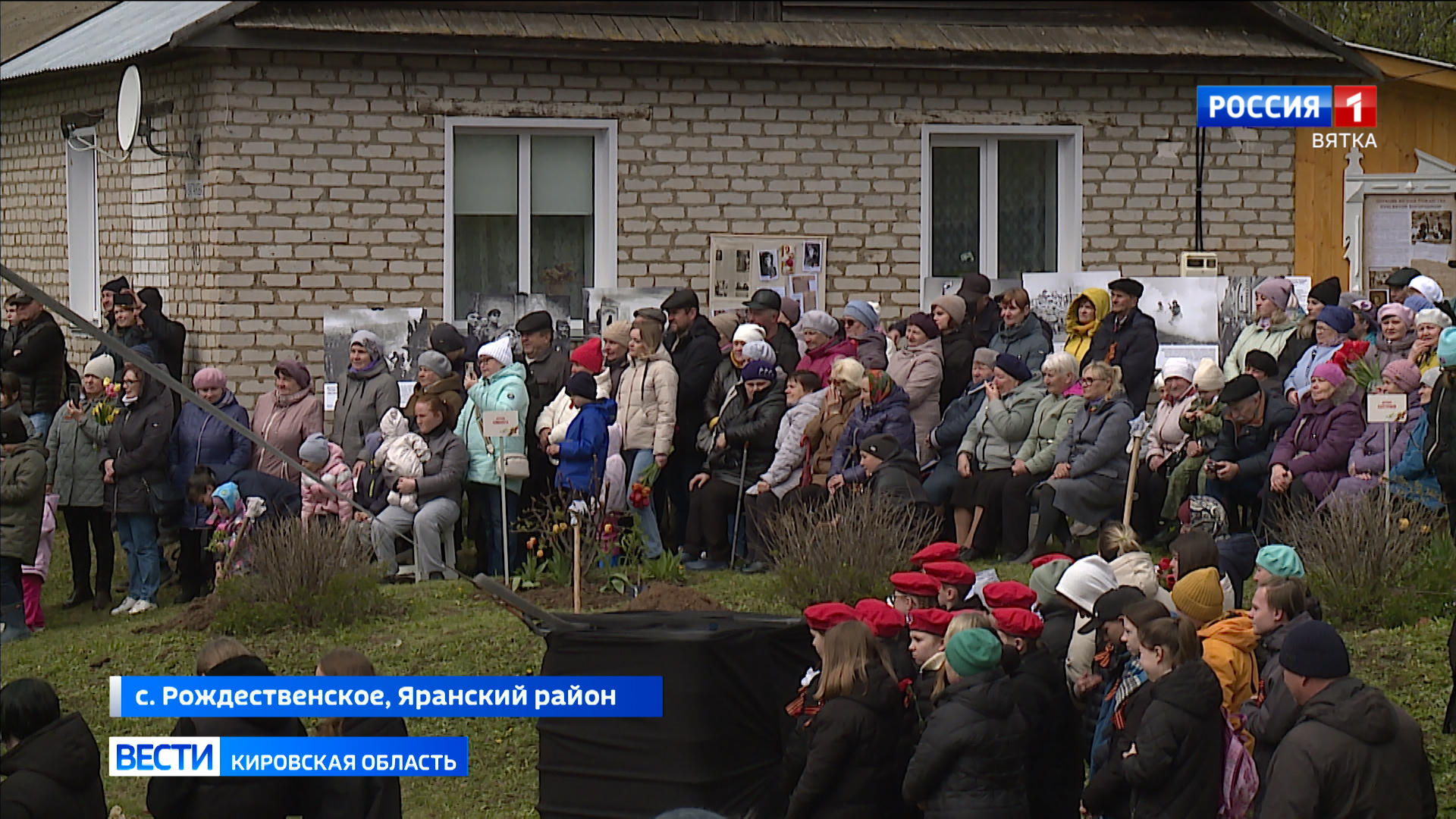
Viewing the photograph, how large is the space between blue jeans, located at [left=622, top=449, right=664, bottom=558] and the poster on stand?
267 cm

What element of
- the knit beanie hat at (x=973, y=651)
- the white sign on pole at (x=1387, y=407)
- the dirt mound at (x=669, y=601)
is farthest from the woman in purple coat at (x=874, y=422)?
the knit beanie hat at (x=973, y=651)

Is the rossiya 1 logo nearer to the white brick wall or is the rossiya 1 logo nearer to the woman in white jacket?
the white brick wall

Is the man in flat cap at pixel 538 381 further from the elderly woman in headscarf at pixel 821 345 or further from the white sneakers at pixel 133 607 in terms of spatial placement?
the white sneakers at pixel 133 607

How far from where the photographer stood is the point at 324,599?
1075 cm

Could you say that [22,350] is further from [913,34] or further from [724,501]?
[913,34]

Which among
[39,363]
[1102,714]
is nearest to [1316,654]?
[1102,714]

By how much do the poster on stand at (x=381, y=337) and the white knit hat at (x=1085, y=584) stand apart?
302 inches

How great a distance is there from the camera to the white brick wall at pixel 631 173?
1475cm

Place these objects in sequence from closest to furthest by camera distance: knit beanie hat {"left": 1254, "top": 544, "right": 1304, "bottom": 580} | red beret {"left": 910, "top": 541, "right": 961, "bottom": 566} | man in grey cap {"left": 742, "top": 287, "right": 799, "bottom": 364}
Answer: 1. knit beanie hat {"left": 1254, "top": 544, "right": 1304, "bottom": 580}
2. red beret {"left": 910, "top": 541, "right": 961, "bottom": 566}
3. man in grey cap {"left": 742, "top": 287, "right": 799, "bottom": 364}

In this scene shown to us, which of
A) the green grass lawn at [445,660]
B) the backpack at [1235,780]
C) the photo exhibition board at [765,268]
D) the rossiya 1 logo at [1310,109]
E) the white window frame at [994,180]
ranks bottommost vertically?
the green grass lawn at [445,660]

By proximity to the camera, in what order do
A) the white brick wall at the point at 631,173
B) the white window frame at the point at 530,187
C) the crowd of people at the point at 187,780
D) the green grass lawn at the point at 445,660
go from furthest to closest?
the white window frame at the point at 530,187 < the white brick wall at the point at 631,173 < the green grass lawn at the point at 445,660 < the crowd of people at the point at 187,780

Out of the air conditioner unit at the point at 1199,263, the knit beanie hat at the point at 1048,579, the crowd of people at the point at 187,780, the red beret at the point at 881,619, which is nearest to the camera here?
the crowd of people at the point at 187,780

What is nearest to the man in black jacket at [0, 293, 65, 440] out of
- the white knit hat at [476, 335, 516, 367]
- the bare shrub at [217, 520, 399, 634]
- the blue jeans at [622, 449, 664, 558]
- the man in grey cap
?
the white knit hat at [476, 335, 516, 367]

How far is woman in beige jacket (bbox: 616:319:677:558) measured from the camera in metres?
12.2
